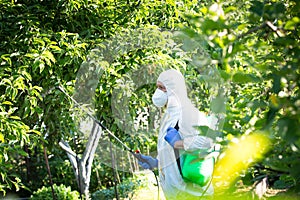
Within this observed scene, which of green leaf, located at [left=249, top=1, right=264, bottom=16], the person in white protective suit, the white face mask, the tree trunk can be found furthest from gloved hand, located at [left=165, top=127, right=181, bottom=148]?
green leaf, located at [left=249, top=1, right=264, bottom=16]

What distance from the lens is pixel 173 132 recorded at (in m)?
3.21

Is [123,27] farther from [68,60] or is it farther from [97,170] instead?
[97,170]

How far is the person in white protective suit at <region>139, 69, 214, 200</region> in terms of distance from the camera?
323 centimetres

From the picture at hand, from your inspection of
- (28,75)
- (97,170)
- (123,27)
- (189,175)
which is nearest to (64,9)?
(123,27)

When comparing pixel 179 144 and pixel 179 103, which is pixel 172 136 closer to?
pixel 179 144

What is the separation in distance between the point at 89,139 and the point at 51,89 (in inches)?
63.6

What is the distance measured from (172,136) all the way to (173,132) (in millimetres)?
28

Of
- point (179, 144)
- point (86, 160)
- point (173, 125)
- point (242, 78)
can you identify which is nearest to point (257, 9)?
point (242, 78)

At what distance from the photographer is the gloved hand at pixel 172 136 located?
317 centimetres

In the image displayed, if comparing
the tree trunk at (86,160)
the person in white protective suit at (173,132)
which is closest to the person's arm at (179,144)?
the person in white protective suit at (173,132)

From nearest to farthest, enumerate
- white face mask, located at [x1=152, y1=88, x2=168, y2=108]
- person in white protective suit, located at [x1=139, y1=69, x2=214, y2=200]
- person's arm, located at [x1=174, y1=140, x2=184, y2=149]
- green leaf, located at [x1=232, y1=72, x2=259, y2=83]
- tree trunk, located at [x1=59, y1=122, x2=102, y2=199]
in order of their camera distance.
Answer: green leaf, located at [x1=232, y1=72, x2=259, y2=83] → person's arm, located at [x1=174, y1=140, x2=184, y2=149] → person in white protective suit, located at [x1=139, y1=69, x2=214, y2=200] → white face mask, located at [x1=152, y1=88, x2=168, y2=108] → tree trunk, located at [x1=59, y1=122, x2=102, y2=199]

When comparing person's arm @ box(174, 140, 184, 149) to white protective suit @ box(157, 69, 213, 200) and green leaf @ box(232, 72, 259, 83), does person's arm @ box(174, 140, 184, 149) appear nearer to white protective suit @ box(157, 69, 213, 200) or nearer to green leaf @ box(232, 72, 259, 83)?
white protective suit @ box(157, 69, 213, 200)

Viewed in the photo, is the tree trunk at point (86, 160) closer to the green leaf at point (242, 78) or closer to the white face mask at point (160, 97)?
the white face mask at point (160, 97)

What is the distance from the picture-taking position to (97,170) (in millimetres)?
6180
